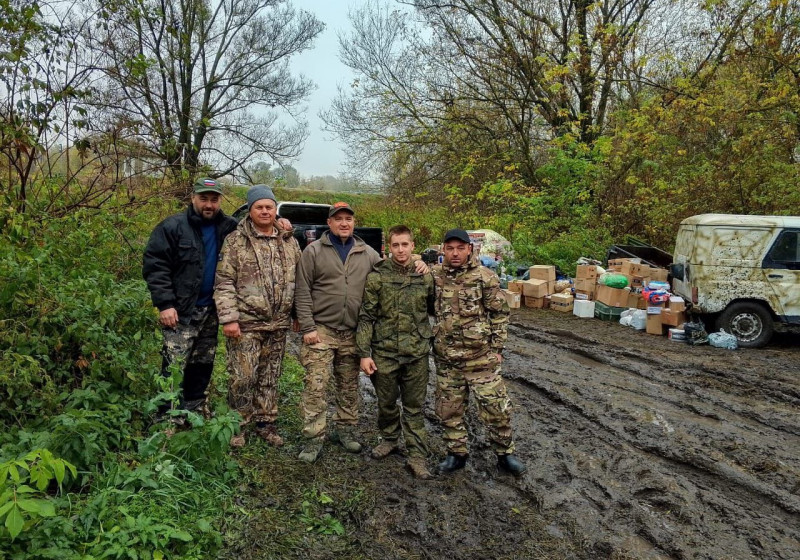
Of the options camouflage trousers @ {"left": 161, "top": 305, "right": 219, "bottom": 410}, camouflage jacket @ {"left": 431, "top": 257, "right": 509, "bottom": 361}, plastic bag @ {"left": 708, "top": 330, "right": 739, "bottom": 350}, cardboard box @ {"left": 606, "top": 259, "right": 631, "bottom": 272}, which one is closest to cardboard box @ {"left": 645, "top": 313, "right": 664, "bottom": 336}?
plastic bag @ {"left": 708, "top": 330, "right": 739, "bottom": 350}

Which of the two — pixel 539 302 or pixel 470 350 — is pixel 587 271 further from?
pixel 470 350

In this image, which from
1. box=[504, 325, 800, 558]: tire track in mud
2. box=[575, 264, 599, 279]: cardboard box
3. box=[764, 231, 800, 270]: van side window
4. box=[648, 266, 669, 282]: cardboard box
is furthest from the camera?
box=[575, 264, 599, 279]: cardboard box

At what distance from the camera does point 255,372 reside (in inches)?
154

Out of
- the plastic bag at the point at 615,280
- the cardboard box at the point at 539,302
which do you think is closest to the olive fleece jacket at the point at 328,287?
the plastic bag at the point at 615,280

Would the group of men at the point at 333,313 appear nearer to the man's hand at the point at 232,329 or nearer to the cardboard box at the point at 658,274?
the man's hand at the point at 232,329

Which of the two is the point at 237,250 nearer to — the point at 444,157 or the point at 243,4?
the point at 444,157

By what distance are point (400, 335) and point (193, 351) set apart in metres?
1.54

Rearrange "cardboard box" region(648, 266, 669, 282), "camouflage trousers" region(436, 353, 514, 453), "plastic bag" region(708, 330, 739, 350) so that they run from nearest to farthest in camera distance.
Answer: "camouflage trousers" region(436, 353, 514, 453) → "plastic bag" region(708, 330, 739, 350) → "cardboard box" region(648, 266, 669, 282)

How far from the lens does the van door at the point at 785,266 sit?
7.85 metres

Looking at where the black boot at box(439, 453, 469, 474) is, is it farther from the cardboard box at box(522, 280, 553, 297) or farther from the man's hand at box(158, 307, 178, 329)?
the cardboard box at box(522, 280, 553, 297)

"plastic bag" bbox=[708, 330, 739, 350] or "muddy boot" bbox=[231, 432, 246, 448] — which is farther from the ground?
"muddy boot" bbox=[231, 432, 246, 448]

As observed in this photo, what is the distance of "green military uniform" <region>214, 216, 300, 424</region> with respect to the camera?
3807 mm

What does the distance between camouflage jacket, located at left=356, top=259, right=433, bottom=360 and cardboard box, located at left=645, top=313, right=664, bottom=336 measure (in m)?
6.22

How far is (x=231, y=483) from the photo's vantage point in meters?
3.40
